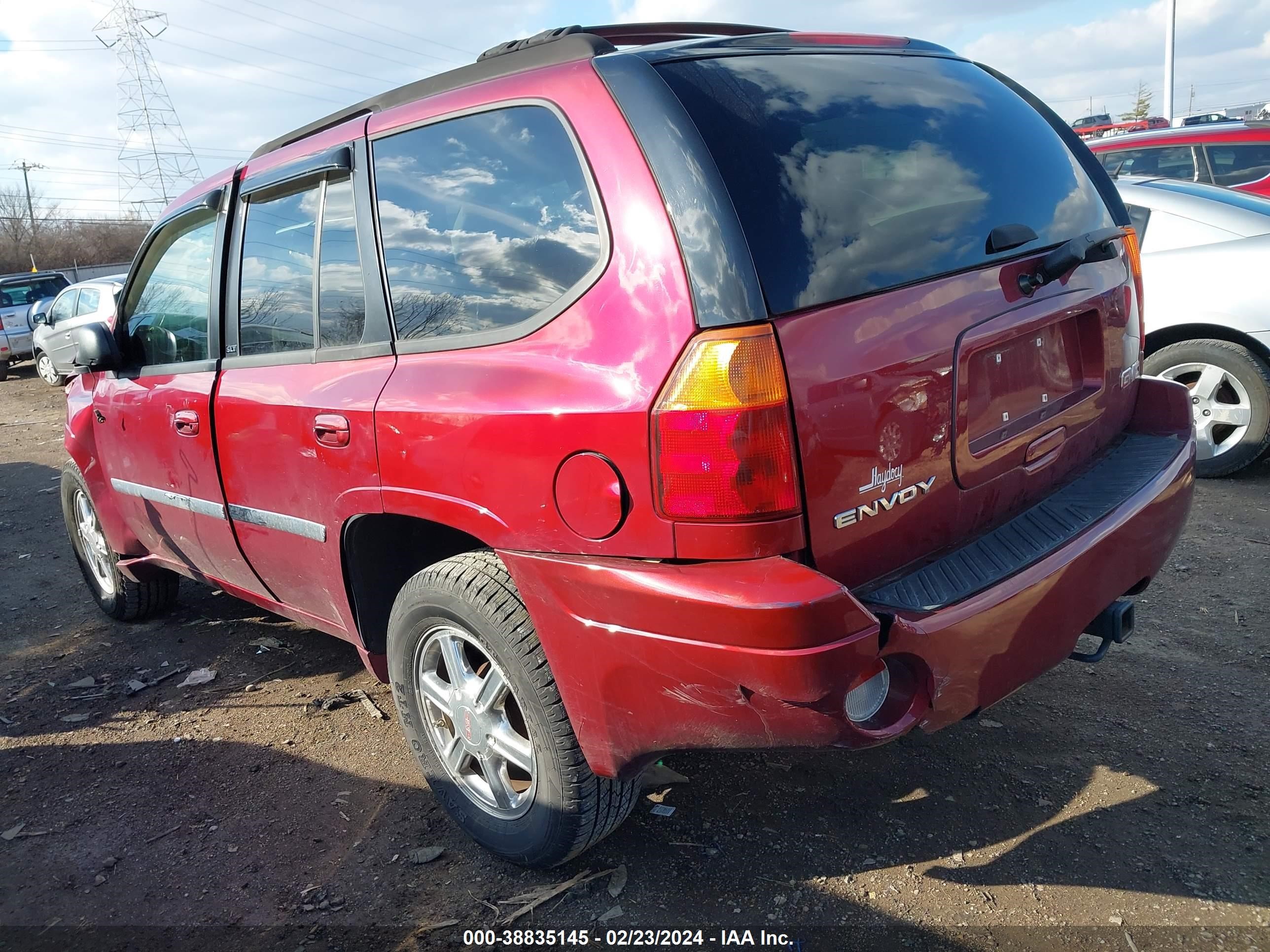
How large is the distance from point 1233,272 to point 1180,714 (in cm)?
309

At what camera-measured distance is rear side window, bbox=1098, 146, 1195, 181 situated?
7.83 metres

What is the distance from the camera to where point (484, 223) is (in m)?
2.44

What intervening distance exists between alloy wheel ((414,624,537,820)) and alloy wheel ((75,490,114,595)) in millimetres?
2720

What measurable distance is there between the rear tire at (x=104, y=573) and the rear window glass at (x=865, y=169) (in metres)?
3.69

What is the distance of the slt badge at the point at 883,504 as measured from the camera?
2.08 metres

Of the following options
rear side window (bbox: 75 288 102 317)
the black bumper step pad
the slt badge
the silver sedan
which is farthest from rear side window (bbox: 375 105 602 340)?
rear side window (bbox: 75 288 102 317)

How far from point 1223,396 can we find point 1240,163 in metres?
3.69

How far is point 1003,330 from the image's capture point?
2.37 metres

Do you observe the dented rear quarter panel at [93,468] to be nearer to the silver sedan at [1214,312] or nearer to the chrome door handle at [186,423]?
the chrome door handle at [186,423]

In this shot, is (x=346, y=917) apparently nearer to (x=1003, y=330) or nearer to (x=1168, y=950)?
(x=1168, y=950)

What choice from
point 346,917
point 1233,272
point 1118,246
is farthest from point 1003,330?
point 1233,272

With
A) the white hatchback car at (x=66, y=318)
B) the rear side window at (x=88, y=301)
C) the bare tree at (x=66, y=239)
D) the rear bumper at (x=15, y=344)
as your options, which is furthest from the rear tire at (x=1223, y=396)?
the bare tree at (x=66, y=239)

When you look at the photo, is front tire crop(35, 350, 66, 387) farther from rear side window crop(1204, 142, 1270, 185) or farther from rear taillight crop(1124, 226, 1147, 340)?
rear taillight crop(1124, 226, 1147, 340)

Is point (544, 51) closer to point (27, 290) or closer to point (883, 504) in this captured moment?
point (883, 504)
